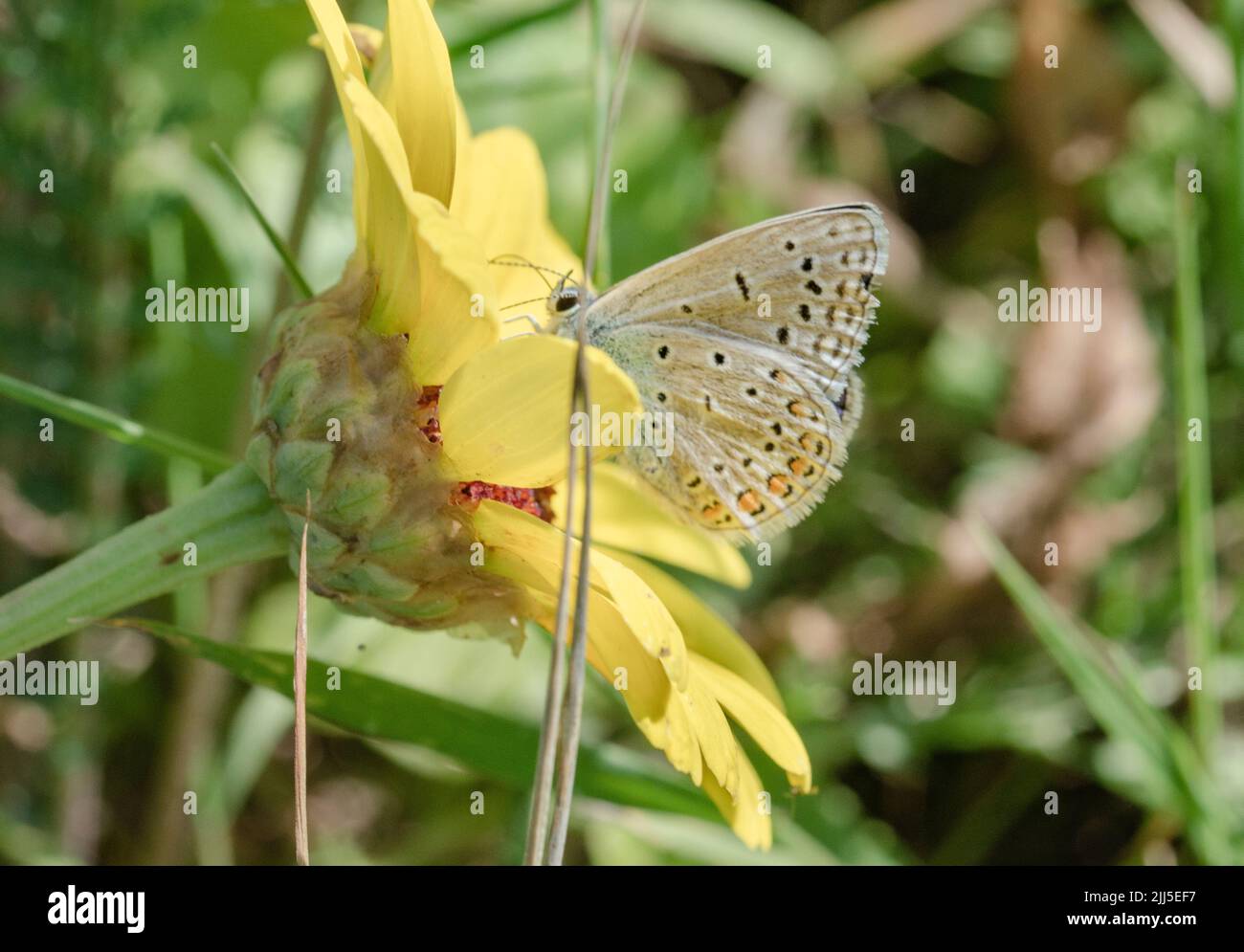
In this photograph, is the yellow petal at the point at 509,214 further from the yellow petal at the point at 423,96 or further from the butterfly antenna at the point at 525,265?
the yellow petal at the point at 423,96

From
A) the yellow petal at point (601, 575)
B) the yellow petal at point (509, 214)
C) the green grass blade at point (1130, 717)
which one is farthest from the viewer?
the green grass blade at point (1130, 717)

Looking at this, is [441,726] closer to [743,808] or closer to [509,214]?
[743,808]

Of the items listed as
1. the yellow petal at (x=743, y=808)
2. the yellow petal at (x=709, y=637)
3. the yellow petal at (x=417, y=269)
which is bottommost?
the yellow petal at (x=743, y=808)

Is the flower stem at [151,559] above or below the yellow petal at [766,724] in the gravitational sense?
above

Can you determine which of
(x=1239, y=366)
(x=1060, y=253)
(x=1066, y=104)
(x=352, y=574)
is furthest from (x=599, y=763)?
(x=1066, y=104)

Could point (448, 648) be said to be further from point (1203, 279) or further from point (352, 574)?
point (1203, 279)

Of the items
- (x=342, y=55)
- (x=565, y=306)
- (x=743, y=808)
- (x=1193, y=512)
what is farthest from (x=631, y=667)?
(x=1193, y=512)
